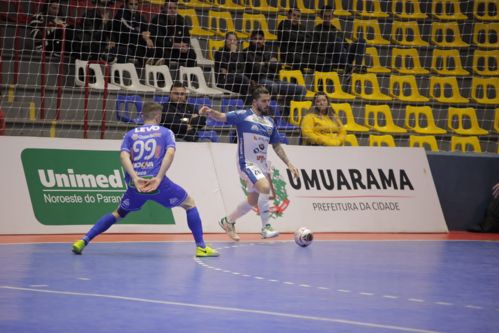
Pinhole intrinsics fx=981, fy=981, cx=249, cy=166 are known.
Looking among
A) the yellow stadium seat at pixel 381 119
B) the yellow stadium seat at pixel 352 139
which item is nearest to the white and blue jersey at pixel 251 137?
the yellow stadium seat at pixel 352 139

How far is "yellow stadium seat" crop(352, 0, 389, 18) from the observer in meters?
22.1

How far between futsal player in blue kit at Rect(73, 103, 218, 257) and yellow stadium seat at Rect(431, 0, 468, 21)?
12434 millimetres

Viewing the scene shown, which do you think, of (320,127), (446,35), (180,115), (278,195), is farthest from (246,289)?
(446,35)

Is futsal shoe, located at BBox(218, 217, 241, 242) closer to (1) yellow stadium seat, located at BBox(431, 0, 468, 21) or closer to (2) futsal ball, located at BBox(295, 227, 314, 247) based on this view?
(2) futsal ball, located at BBox(295, 227, 314, 247)

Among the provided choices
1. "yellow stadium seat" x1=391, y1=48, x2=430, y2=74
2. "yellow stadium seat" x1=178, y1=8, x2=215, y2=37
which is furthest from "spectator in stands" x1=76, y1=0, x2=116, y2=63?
"yellow stadium seat" x1=391, y1=48, x2=430, y2=74

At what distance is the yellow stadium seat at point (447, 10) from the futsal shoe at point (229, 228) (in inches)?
409

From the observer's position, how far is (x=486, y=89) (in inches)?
870

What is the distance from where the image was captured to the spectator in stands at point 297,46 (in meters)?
20.1

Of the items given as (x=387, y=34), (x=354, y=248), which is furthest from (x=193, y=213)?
(x=387, y=34)

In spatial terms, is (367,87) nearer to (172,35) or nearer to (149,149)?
(172,35)

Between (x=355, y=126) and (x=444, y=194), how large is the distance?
2.69 metres

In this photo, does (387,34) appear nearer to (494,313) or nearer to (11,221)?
(11,221)

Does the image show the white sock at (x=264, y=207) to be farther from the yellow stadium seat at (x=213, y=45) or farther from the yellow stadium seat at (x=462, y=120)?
the yellow stadium seat at (x=462, y=120)

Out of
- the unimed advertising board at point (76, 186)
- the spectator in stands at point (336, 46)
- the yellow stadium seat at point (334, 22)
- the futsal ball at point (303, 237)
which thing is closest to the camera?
the futsal ball at point (303, 237)
